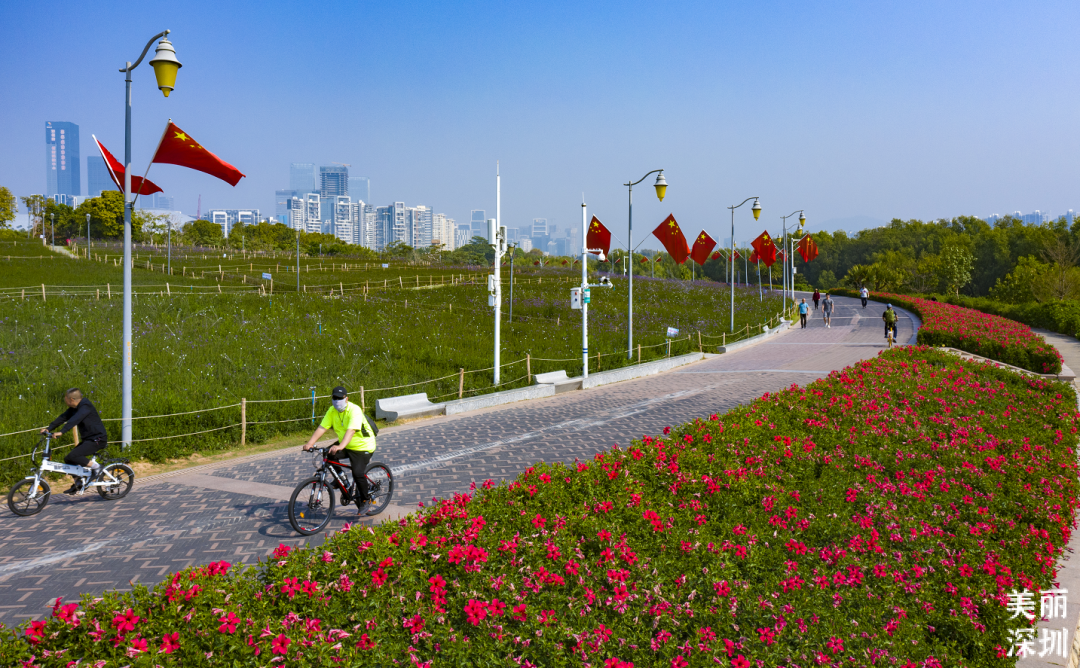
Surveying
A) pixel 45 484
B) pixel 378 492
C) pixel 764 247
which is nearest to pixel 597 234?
pixel 378 492

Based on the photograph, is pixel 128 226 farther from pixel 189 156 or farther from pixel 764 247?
pixel 764 247

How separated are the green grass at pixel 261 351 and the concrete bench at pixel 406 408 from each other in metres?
1.27

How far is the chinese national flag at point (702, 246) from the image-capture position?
30.8m

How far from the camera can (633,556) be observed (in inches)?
214

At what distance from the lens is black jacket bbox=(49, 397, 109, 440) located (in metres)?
8.43

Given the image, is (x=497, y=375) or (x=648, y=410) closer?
(x=648, y=410)

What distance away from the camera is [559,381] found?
18.9 m

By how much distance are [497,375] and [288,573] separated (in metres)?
13.1

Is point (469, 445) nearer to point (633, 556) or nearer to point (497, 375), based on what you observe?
point (497, 375)

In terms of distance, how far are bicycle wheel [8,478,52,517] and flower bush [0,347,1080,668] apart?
140 inches

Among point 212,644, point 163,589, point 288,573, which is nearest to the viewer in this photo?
point 212,644

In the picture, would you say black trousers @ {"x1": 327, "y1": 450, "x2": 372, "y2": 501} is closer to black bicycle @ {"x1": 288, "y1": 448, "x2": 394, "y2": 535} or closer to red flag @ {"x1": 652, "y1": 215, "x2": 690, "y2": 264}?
black bicycle @ {"x1": 288, "y1": 448, "x2": 394, "y2": 535}

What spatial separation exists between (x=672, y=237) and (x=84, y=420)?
21271mm

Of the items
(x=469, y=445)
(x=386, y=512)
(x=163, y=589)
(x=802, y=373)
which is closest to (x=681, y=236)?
(x=802, y=373)
